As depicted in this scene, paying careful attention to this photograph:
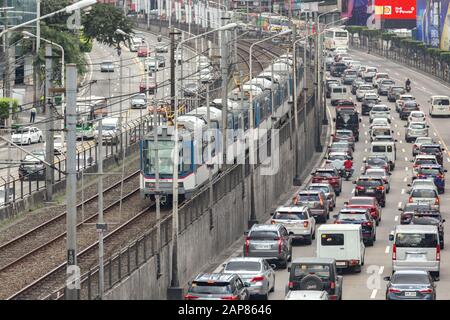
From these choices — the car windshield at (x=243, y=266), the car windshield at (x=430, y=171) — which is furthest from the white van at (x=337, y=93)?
the car windshield at (x=243, y=266)

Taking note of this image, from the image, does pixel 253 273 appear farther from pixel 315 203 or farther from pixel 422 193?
pixel 422 193

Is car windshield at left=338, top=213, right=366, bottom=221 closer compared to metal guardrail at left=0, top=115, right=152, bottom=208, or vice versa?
car windshield at left=338, top=213, right=366, bottom=221

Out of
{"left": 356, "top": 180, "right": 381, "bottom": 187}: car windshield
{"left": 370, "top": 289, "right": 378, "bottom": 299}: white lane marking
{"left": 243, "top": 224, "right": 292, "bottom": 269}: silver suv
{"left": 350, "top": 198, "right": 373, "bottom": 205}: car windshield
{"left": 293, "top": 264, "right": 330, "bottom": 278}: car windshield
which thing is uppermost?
{"left": 293, "top": 264, "right": 330, "bottom": 278}: car windshield

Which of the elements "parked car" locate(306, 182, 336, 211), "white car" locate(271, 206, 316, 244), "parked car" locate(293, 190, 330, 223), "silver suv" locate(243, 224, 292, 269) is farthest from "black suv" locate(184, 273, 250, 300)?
"parked car" locate(306, 182, 336, 211)

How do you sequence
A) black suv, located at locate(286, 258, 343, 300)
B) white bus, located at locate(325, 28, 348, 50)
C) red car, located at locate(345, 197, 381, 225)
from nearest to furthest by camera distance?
black suv, located at locate(286, 258, 343, 300) → red car, located at locate(345, 197, 381, 225) → white bus, located at locate(325, 28, 348, 50)

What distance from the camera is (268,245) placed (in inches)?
2186

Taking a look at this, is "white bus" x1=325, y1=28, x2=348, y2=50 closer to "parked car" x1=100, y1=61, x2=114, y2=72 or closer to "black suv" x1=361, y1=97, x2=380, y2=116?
"parked car" x1=100, y1=61, x2=114, y2=72

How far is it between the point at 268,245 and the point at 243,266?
25.2ft

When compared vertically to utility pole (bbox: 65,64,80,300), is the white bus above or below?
below

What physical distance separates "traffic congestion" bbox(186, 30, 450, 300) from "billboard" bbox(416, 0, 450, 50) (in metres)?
53.6

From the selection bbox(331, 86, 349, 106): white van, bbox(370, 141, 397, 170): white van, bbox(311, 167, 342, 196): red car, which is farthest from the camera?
bbox(331, 86, 349, 106): white van

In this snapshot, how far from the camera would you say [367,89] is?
134 meters

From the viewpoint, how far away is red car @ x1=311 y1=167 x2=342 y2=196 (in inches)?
3135
